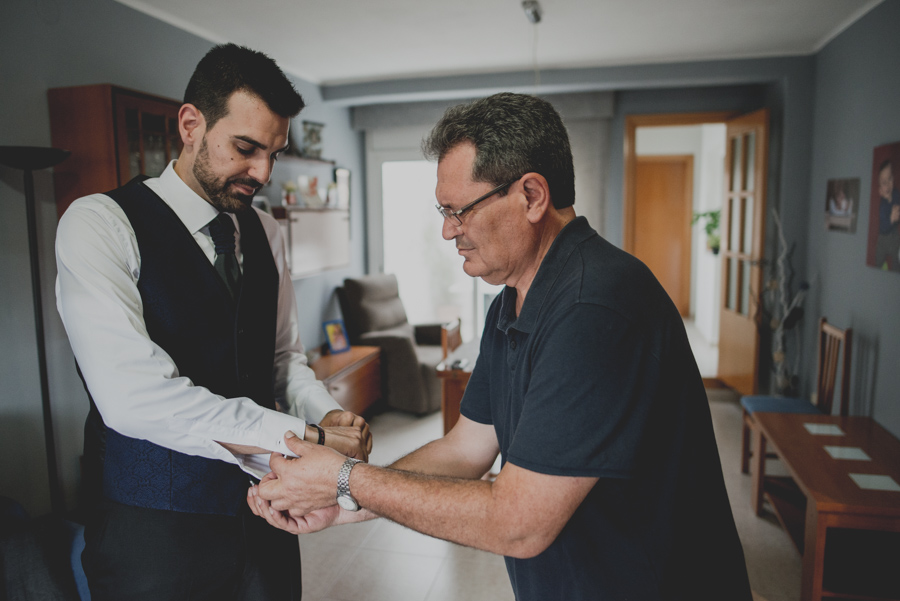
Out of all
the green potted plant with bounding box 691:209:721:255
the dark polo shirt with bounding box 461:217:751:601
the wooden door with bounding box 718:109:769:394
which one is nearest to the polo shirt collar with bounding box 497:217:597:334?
the dark polo shirt with bounding box 461:217:751:601

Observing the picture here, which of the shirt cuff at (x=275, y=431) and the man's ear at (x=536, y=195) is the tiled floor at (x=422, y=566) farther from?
the man's ear at (x=536, y=195)

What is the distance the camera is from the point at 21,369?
8.73ft

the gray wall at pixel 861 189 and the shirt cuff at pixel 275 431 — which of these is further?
the gray wall at pixel 861 189

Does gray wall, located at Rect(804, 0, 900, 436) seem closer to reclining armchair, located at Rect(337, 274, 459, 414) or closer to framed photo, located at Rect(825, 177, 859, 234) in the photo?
framed photo, located at Rect(825, 177, 859, 234)

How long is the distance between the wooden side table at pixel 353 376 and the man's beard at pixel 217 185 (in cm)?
273

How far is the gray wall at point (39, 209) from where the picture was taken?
102 inches

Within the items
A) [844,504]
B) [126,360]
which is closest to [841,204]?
[844,504]

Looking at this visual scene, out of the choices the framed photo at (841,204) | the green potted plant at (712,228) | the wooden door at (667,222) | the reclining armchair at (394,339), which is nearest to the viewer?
the framed photo at (841,204)

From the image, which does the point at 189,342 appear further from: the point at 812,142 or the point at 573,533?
the point at 812,142

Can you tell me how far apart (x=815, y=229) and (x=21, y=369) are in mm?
4987

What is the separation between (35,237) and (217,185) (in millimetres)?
1544

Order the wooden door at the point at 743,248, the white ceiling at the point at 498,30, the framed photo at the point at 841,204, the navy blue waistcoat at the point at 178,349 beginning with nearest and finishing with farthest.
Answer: the navy blue waistcoat at the point at 178,349 → the white ceiling at the point at 498,30 → the framed photo at the point at 841,204 → the wooden door at the point at 743,248

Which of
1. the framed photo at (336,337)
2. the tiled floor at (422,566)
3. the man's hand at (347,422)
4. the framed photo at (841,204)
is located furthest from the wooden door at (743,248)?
the man's hand at (347,422)

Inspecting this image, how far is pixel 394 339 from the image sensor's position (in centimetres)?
500
